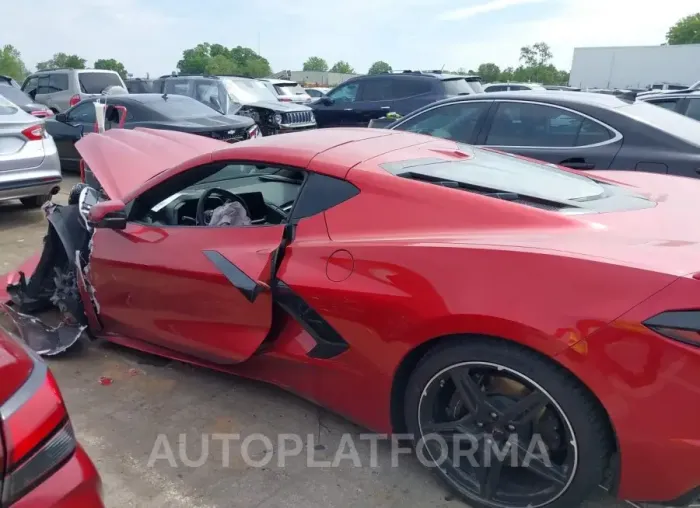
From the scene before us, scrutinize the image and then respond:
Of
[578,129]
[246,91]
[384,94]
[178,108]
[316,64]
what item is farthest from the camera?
[316,64]

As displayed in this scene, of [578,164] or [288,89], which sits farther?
[288,89]

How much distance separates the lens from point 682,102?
255 inches

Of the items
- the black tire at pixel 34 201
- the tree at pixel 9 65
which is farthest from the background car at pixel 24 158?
the tree at pixel 9 65

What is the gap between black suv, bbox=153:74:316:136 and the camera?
10359 mm

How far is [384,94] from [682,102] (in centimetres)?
565

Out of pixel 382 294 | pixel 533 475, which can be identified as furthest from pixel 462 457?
pixel 382 294

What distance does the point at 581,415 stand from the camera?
1886mm

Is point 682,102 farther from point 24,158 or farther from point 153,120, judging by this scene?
point 24,158

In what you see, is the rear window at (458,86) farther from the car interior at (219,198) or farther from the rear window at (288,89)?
the car interior at (219,198)

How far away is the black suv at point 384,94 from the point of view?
1036cm

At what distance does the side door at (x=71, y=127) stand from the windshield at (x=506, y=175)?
7.54 meters

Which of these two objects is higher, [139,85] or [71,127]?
[139,85]

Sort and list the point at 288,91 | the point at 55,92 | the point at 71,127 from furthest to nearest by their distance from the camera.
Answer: the point at 288,91 < the point at 55,92 < the point at 71,127

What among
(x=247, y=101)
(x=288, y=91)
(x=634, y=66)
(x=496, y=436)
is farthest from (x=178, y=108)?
(x=634, y=66)
